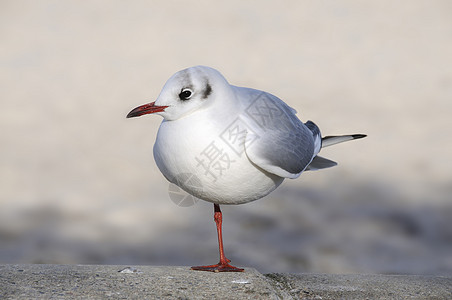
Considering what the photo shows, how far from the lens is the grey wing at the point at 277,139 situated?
4.05 meters

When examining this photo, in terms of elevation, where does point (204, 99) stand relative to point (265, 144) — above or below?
above

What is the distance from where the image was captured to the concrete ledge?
3.75 m

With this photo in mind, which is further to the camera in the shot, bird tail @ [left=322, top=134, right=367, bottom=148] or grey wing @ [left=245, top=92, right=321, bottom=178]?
bird tail @ [left=322, top=134, right=367, bottom=148]

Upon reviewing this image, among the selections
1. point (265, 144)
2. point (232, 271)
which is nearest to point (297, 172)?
point (265, 144)

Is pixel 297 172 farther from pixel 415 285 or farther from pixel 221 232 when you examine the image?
pixel 415 285

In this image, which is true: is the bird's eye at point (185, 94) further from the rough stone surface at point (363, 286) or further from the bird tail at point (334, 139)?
the bird tail at point (334, 139)

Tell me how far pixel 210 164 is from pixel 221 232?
3.22 feet

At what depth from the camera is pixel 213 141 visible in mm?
3871

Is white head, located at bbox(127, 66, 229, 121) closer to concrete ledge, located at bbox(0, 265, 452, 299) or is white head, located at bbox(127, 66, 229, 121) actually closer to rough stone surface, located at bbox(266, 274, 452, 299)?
concrete ledge, located at bbox(0, 265, 452, 299)

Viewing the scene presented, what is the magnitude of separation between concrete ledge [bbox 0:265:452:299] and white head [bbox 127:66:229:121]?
112 cm

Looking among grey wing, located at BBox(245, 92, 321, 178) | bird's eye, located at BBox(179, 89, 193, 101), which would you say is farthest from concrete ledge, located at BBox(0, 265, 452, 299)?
bird's eye, located at BBox(179, 89, 193, 101)

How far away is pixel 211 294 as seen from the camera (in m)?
3.76

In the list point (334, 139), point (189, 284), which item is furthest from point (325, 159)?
point (189, 284)

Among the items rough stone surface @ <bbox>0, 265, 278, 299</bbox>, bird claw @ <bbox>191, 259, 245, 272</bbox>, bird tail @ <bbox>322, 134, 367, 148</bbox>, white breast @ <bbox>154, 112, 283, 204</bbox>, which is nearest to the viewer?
rough stone surface @ <bbox>0, 265, 278, 299</bbox>
